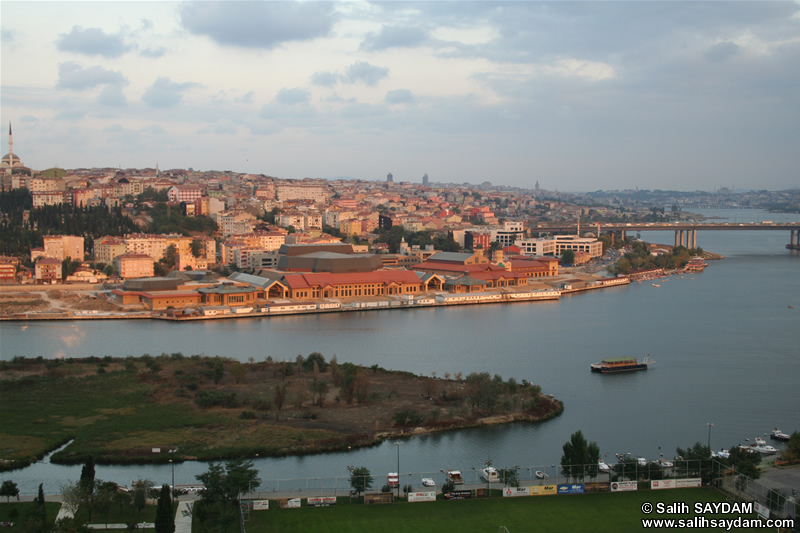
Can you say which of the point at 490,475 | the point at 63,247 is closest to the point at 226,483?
the point at 490,475

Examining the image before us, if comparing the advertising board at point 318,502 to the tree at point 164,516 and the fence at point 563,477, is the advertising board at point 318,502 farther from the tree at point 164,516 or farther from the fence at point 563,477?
the tree at point 164,516

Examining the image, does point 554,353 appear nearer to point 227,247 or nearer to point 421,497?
point 421,497

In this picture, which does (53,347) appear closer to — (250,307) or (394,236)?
(250,307)

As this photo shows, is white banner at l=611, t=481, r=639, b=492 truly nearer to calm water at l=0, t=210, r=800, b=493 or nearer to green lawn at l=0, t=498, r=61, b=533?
calm water at l=0, t=210, r=800, b=493

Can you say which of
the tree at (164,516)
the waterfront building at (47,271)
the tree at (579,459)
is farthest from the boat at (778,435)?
the waterfront building at (47,271)

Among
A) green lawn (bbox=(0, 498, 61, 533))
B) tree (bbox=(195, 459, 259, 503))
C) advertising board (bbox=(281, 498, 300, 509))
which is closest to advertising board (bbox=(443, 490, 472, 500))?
advertising board (bbox=(281, 498, 300, 509))

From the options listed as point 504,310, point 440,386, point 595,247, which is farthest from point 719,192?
point 440,386
